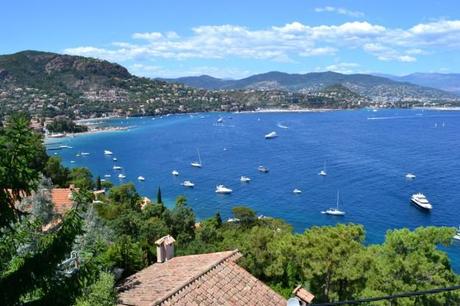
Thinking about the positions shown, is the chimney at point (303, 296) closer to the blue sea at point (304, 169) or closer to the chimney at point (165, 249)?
the chimney at point (165, 249)

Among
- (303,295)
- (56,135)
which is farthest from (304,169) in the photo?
(56,135)

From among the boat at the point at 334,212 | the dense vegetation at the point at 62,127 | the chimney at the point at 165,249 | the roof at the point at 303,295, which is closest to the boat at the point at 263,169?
the boat at the point at 334,212

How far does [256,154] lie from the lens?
92.2 metres

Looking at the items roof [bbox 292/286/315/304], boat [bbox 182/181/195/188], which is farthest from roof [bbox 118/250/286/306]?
boat [bbox 182/181/195/188]

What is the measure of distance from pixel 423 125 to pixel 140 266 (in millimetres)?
139952

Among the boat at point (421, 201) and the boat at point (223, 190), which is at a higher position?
the boat at point (421, 201)

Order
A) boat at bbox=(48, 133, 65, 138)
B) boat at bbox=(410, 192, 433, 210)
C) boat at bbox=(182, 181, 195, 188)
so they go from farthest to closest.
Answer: boat at bbox=(48, 133, 65, 138)
boat at bbox=(182, 181, 195, 188)
boat at bbox=(410, 192, 433, 210)

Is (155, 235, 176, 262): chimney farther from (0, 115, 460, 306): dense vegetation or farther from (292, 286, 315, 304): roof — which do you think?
(292, 286, 315, 304): roof

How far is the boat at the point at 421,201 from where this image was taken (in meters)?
50.3

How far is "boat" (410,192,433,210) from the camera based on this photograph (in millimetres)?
50347

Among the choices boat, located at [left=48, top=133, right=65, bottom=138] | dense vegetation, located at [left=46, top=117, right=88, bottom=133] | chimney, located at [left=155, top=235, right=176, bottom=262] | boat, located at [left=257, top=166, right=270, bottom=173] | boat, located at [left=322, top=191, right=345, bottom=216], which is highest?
chimney, located at [left=155, top=235, right=176, bottom=262]

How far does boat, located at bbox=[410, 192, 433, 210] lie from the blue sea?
0.88 metres

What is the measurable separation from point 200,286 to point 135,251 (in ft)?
23.6

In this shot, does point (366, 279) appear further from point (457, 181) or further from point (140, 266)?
point (457, 181)
